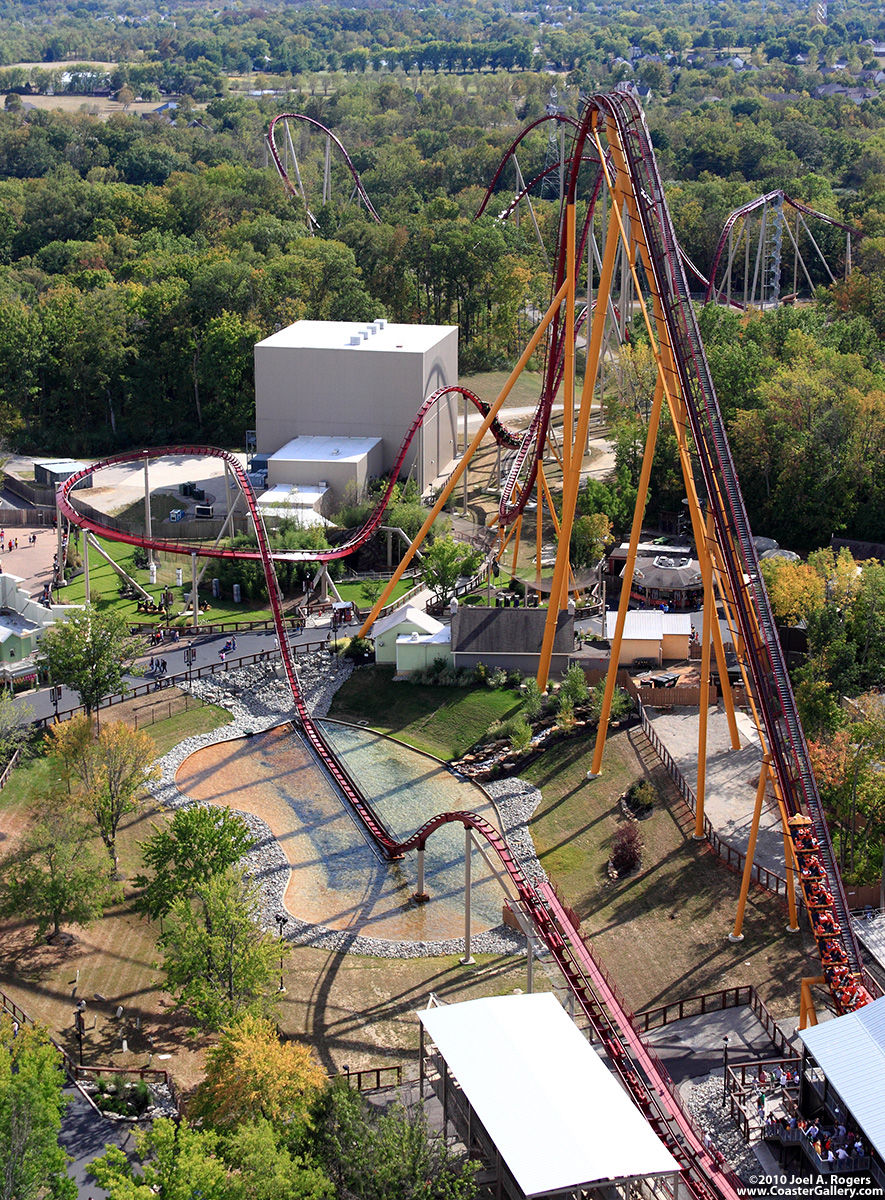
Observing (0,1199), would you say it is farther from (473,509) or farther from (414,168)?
(414,168)

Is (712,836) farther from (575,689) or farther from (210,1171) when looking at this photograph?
(210,1171)

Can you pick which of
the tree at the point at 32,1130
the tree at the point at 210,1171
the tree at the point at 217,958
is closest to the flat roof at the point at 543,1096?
the tree at the point at 210,1171

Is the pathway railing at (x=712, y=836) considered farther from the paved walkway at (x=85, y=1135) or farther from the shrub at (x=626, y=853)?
the paved walkway at (x=85, y=1135)

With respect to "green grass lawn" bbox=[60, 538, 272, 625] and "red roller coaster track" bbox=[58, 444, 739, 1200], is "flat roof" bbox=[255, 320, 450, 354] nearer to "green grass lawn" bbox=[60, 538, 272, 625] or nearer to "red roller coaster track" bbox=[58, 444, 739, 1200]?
"green grass lawn" bbox=[60, 538, 272, 625]

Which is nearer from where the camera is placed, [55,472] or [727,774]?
[727,774]

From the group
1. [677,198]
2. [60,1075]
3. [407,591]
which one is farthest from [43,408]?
[60,1075]

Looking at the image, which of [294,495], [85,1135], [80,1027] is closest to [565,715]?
[80,1027]
